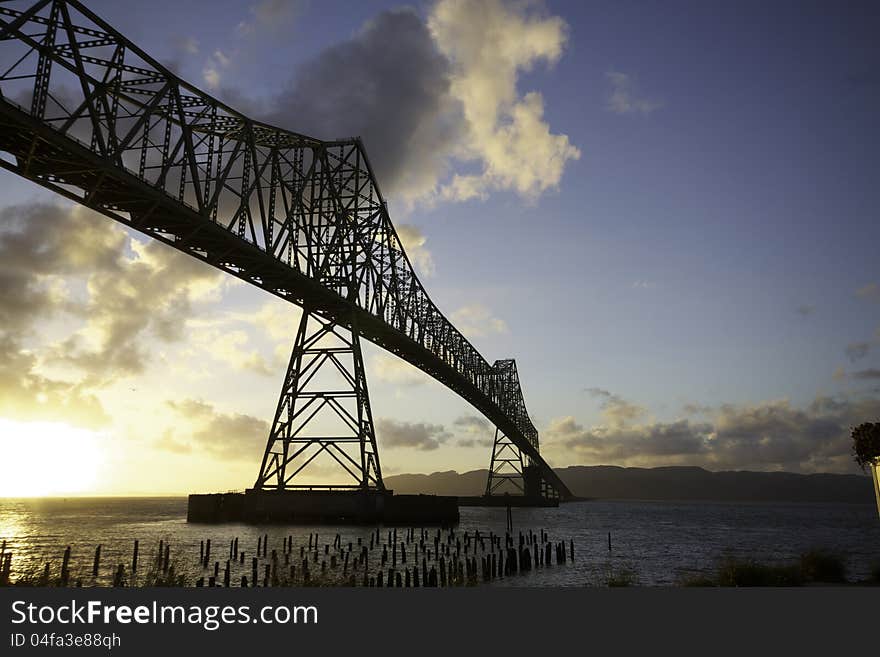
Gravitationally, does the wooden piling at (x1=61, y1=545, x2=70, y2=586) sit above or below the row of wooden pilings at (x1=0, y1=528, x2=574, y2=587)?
above

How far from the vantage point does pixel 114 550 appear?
1886 inches

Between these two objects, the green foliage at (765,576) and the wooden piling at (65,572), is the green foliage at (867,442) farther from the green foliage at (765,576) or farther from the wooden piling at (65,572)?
the wooden piling at (65,572)

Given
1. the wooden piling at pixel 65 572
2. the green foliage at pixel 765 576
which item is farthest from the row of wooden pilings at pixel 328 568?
the green foliage at pixel 765 576

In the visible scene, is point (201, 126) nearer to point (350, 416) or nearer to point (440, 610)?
point (350, 416)

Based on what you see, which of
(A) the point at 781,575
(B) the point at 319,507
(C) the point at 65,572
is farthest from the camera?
(B) the point at 319,507

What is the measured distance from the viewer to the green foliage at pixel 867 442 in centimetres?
2261

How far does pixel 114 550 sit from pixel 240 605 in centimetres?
4294

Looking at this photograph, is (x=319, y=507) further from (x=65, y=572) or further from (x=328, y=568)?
(x=65, y=572)

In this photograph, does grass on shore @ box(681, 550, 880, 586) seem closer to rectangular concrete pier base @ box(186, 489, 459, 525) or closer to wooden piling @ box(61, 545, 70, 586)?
wooden piling @ box(61, 545, 70, 586)

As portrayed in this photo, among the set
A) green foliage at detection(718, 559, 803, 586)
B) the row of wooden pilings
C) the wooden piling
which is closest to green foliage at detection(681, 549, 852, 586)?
green foliage at detection(718, 559, 803, 586)

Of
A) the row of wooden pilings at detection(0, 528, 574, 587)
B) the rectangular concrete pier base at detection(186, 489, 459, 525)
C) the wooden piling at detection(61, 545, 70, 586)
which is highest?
the rectangular concrete pier base at detection(186, 489, 459, 525)

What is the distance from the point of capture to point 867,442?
22969mm

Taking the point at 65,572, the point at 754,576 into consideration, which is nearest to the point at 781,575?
the point at 754,576

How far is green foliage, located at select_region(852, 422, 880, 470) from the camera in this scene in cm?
2261
